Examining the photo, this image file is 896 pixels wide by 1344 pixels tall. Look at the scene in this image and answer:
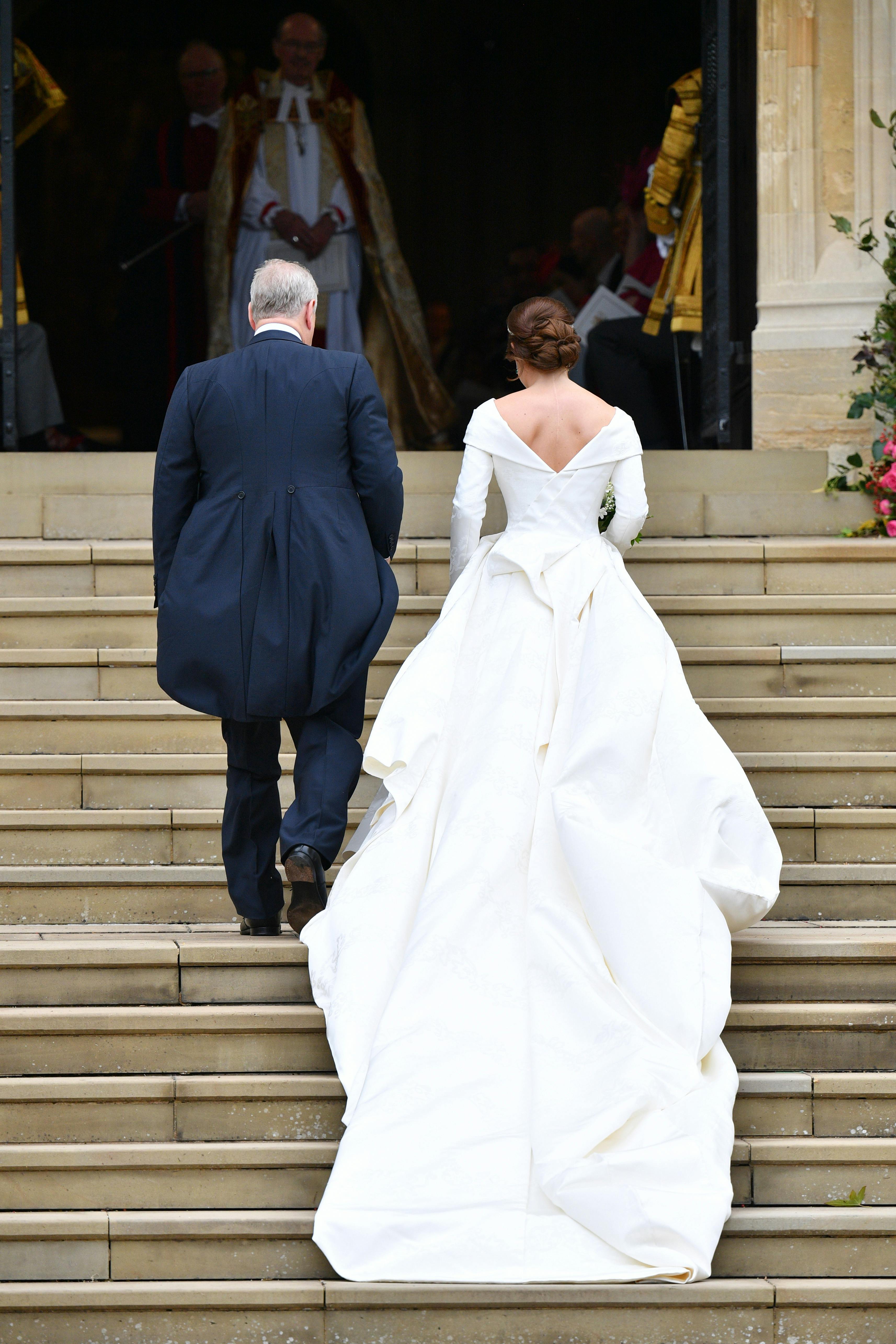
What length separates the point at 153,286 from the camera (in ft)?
35.4

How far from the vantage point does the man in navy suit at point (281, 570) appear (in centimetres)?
403

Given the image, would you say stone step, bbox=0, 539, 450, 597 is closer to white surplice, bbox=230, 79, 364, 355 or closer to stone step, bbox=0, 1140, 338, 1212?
stone step, bbox=0, 1140, 338, 1212

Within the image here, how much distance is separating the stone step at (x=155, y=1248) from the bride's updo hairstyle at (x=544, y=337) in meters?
2.15

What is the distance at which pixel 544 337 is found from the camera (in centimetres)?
411

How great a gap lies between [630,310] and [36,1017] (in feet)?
17.6

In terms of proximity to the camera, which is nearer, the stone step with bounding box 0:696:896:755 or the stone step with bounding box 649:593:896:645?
the stone step with bounding box 0:696:896:755

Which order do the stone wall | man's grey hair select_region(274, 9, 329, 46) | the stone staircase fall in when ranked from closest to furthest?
1. the stone staircase
2. the stone wall
3. man's grey hair select_region(274, 9, 329, 46)

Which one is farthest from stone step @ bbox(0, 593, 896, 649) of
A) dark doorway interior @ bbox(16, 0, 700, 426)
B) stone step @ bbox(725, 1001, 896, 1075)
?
dark doorway interior @ bbox(16, 0, 700, 426)

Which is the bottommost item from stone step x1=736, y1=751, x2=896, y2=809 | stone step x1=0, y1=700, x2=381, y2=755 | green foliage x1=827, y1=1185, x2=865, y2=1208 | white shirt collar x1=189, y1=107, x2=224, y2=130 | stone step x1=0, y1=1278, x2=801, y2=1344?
stone step x1=0, y1=1278, x2=801, y2=1344

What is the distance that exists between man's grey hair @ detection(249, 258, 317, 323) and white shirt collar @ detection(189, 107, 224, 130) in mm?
6691

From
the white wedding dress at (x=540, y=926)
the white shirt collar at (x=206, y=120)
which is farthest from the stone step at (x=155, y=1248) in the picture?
the white shirt collar at (x=206, y=120)

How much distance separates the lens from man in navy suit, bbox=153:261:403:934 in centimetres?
403

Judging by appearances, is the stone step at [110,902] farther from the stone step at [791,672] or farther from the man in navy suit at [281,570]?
the stone step at [791,672]

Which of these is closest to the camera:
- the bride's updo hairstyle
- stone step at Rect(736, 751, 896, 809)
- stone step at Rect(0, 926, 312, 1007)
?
stone step at Rect(0, 926, 312, 1007)
